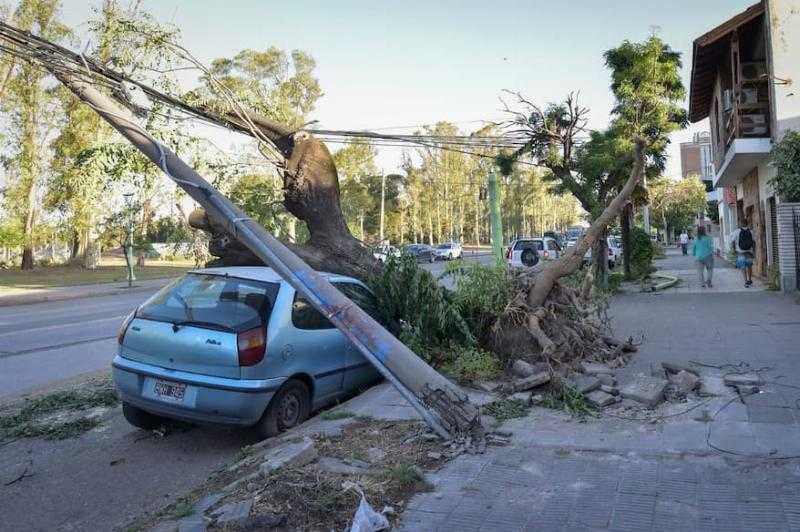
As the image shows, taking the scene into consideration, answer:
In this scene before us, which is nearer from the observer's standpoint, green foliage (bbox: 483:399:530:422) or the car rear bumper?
the car rear bumper

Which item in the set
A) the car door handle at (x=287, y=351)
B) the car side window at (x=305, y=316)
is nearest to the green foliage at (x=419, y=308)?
the car side window at (x=305, y=316)

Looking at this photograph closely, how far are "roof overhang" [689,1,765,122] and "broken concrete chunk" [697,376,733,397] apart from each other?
12.4 m

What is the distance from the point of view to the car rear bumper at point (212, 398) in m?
5.06

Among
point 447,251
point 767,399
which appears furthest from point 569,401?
point 447,251

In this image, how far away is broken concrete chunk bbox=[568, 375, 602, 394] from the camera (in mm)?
5774

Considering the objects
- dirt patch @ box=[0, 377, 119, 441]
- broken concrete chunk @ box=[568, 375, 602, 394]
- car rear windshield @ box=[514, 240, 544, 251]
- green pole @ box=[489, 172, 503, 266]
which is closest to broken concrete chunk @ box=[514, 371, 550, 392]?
broken concrete chunk @ box=[568, 375, 602, 394]

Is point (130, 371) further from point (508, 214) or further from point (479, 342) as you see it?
point (508, 214)

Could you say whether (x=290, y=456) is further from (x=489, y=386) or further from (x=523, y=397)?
(x=489, y=386)

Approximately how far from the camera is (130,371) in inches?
214

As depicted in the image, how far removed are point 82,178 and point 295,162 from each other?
2.72 metres

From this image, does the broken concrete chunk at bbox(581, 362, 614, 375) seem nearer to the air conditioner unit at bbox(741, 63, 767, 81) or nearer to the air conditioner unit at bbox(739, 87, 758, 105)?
the air conditioner unit at bbox(739, 87, 758, 105)

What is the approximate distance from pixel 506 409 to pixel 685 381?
1.80 m

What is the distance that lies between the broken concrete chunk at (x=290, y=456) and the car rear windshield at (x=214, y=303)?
1.17 m

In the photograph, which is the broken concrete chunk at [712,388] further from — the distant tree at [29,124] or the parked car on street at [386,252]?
the distant tree at [29,124]
